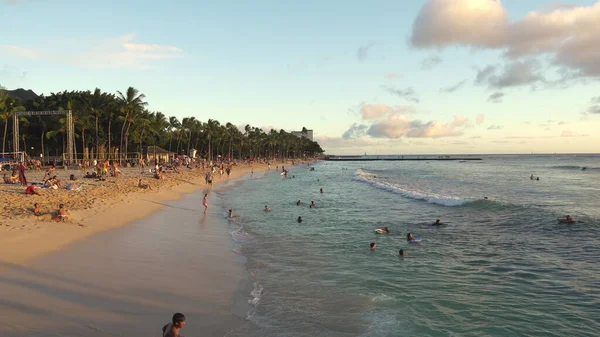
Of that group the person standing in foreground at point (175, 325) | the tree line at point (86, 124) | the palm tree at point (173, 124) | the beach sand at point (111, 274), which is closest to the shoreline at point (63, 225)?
the beach sand at point (111, 274)

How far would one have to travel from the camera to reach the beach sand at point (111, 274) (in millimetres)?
7473

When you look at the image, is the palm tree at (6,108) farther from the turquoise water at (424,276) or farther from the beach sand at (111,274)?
the turquoise water at (424,276)

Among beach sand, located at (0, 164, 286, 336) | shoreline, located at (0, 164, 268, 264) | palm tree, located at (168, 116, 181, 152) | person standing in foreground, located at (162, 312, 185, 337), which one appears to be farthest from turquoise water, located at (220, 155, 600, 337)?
palm tree, located at (168, 116, 181, 152)

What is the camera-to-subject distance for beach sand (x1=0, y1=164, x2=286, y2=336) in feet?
24.5

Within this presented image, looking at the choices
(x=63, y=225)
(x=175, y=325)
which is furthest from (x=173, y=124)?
(x=175, y=325)

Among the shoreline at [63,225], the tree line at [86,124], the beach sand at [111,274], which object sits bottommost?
the beach sand at [111,274]

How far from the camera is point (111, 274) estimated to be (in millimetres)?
10172

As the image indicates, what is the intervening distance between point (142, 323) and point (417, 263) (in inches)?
350

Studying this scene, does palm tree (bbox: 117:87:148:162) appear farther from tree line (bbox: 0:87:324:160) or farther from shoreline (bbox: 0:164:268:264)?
shoreline (bbox: 0:164:268:264)

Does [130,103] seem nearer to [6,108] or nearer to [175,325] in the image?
[6,108]

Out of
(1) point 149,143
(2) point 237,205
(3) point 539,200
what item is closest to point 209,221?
(2) point 237,205

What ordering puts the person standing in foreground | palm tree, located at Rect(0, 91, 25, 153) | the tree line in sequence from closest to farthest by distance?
the person standing in foreground → palm tree, located at Rect(0, 91, 25, 153) → the tree line

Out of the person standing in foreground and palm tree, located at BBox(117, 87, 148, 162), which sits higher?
palm tree, located at BBox(117, 87, 148, 162)

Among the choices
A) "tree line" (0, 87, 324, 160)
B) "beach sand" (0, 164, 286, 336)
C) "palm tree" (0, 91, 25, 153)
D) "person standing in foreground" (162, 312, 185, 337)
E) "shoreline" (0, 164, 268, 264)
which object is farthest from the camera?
"tree line" (0, 87, 324, 160)
